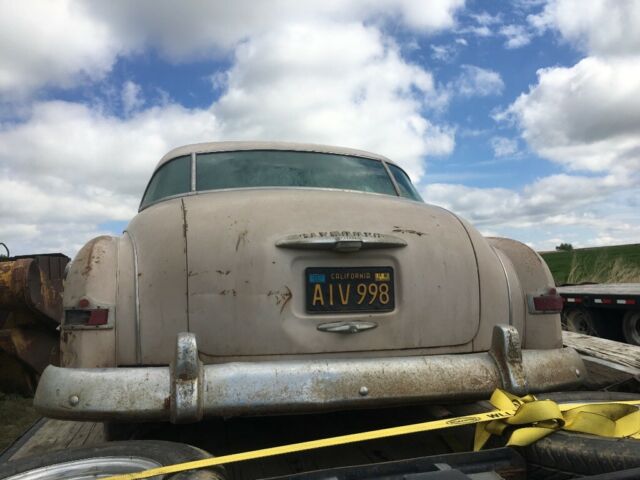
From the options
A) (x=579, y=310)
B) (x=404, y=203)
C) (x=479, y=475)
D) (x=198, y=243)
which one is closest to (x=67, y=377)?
(x=198, y=243)

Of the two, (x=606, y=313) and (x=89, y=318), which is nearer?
(x=89, y=318)

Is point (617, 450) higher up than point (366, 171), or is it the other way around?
point (366, 171)

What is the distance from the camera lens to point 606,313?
6.69 metres

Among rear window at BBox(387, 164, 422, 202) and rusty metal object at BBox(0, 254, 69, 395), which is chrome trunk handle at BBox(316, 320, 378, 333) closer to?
rear window at BBox(387, 164, 422, 202)

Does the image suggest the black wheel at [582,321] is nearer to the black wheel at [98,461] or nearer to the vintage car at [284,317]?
the vintage car at [284,317]

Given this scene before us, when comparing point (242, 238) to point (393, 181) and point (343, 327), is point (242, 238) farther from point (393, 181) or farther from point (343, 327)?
point (393, 181)

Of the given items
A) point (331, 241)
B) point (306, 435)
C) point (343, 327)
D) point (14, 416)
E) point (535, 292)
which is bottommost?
point (14, 416)

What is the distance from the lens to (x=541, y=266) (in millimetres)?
2961

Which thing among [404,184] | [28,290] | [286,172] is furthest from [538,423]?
[28,290]

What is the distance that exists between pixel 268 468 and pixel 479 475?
1.16 metres

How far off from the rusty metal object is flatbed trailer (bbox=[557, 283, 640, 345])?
6107mm

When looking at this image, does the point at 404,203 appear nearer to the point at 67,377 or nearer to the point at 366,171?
the point at 366,171

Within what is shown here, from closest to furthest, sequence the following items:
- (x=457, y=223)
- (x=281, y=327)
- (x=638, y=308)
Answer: (x=281, y=327) < (x=457, y=223) < (x=638, y=308)

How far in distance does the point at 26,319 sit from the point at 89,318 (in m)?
3.52
